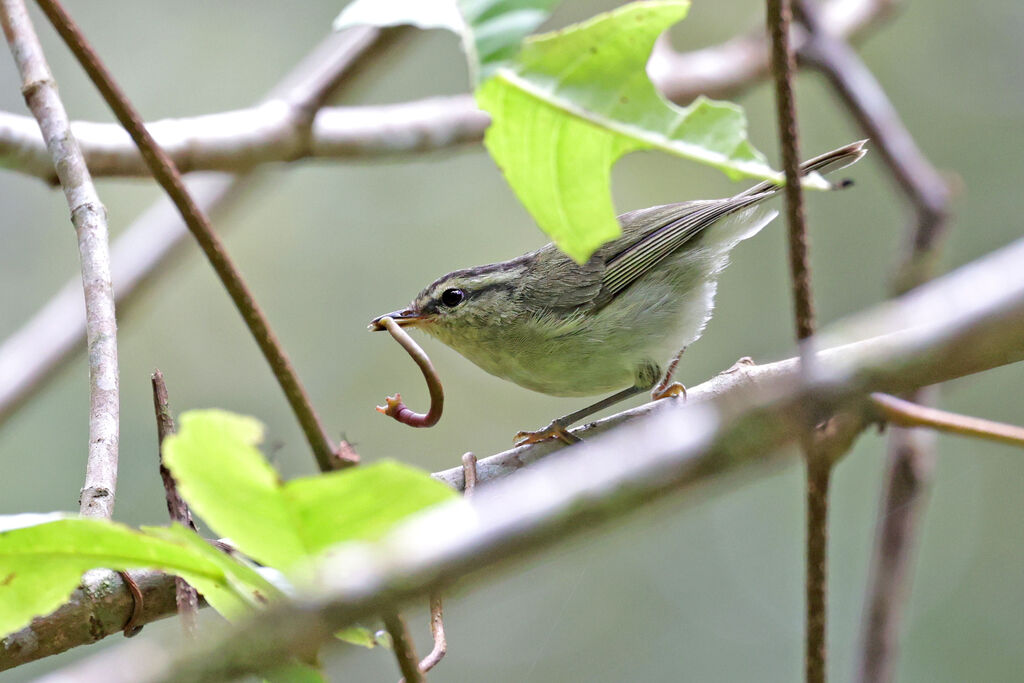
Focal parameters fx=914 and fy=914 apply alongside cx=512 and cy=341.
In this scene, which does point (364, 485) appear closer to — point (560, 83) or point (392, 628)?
point (392, 628)

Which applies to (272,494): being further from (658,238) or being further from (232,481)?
(658,238)

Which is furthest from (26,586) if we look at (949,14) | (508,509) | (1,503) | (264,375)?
(949,14)

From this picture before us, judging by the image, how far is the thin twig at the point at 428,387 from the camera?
56.0 inches

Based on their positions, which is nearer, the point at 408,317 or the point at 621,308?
the point at 621,308

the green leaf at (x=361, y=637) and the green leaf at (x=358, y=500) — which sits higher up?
the green leaf at (x=358, y=500)

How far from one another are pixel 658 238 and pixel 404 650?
249 centimetres

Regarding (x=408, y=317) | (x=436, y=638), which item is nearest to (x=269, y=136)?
(x=408, y=317)

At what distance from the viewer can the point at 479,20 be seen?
1.17 metres

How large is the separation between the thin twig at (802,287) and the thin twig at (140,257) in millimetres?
2314

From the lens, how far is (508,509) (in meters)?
0.56

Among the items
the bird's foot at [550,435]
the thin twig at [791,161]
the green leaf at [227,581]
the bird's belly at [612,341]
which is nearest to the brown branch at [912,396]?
the bird's belly at [612,341]

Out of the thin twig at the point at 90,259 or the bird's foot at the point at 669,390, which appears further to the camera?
the bird's foot at the point at 669,390

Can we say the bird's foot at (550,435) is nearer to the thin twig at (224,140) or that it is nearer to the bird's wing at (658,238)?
the bird's wing at (658,238)

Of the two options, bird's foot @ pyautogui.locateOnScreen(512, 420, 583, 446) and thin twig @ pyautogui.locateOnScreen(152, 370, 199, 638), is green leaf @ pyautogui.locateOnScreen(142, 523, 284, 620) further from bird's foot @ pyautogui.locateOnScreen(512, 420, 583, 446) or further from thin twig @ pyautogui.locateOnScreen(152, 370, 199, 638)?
bird's foot @ pyautogui.locateOnScreen(512, 420, 583, 446)
